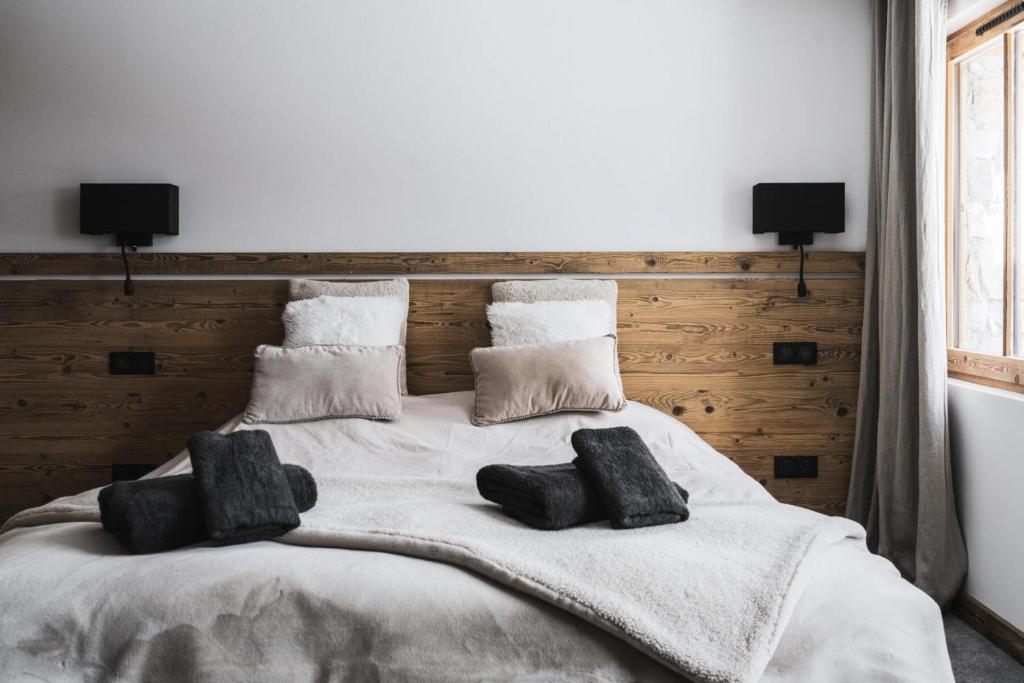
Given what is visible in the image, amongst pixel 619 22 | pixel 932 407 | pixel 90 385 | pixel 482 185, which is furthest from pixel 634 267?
pixel 90 385

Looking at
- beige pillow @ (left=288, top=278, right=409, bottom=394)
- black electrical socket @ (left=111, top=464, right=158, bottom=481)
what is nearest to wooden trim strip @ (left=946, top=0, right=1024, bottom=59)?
beige pillow @ (left=288, top=278, right=409, bottom=394)

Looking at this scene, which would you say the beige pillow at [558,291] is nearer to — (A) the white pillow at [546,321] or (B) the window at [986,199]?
(A) the white pillow at [546,321]

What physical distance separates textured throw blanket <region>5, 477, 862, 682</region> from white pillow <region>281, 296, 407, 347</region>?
1173 millimetres

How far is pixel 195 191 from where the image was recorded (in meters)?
3.21

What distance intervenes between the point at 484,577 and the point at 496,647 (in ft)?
0.43

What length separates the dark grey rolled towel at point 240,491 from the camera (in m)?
1.48

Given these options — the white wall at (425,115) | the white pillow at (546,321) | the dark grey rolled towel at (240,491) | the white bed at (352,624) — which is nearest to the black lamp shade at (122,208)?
the white wall at (425,115)

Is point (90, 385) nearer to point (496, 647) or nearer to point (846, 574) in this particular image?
point (496, 647)

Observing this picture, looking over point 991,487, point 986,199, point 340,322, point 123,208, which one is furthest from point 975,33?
point 123,208

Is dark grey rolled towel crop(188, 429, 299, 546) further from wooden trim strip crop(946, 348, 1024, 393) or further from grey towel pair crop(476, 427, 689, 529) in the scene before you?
wooden trim strip crop(946, 348, 1024, 393)

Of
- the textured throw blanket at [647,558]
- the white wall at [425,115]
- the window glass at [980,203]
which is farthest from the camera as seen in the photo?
the white wall at [425,115]

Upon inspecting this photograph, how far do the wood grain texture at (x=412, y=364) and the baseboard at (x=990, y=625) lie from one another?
72 cm

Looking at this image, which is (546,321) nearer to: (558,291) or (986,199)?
(558,291)

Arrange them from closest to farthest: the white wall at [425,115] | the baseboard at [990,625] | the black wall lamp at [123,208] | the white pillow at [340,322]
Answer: the baseboard at [990,625]
the white pillow at [340,322]
the black wall lamp at [123,208]
the white wall at [425,115]
